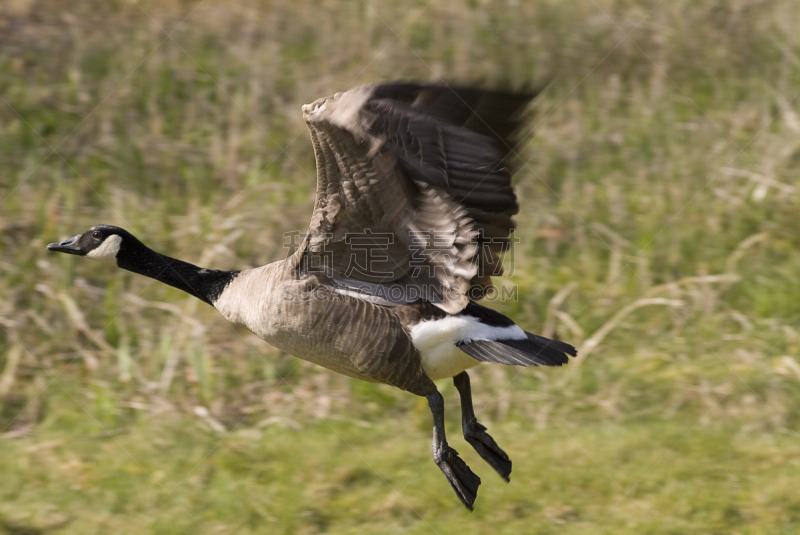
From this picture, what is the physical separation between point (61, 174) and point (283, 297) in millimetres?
4946

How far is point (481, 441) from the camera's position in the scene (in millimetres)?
4996

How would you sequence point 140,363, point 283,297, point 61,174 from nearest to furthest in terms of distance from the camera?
point 283,297
point 140,363
point 61,174

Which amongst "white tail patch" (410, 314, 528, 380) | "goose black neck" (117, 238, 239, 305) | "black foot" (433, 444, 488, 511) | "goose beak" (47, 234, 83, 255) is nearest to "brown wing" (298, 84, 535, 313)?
"white tail patch" (410, 314, 528, 380)

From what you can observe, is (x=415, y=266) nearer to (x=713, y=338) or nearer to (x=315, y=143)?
(x=315, y=143)

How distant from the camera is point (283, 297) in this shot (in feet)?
15.5

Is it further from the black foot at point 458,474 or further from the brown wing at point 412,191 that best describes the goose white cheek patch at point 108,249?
the black foot at point 458,474

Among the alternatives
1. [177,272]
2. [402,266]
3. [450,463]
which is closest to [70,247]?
[177,272]

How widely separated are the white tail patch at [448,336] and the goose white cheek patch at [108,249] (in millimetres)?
1967

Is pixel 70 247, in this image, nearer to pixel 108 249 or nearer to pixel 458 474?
pixel 108 249

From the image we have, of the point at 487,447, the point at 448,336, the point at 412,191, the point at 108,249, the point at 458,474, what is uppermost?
the point at 412,191

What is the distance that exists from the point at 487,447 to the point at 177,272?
211cm

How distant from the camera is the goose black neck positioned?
5184 mm

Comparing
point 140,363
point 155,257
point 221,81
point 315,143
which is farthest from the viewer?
point 221,81

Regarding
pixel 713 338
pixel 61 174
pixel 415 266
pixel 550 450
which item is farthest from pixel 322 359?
pixel 61 174
